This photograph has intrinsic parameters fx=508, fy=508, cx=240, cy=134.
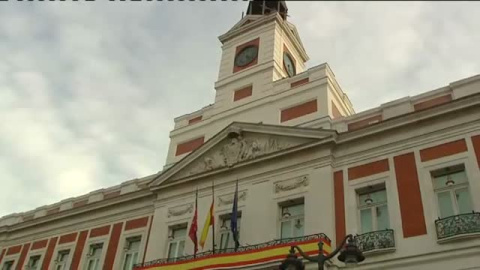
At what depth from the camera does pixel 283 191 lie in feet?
59.9

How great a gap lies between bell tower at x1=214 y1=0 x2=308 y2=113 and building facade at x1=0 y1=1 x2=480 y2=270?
7cm

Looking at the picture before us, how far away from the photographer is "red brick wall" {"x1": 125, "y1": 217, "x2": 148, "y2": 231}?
2188 centimetres

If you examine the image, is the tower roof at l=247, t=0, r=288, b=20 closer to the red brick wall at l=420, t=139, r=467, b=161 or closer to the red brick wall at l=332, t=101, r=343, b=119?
the red brick wall at l=332, t=101, r=343, b=119

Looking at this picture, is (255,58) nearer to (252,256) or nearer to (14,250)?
(252,256)

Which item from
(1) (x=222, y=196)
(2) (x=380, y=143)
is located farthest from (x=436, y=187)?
(1) (x=222, y=196)

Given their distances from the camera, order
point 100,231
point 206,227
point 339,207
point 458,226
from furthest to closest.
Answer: point 100,231
point 206,227
point 339,207
point 458,226

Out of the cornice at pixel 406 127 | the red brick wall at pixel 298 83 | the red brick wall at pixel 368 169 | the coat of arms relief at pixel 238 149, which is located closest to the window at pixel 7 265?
the coat of arms relief at pixel 238 149

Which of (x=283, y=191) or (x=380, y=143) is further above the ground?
(x=380, y=143)

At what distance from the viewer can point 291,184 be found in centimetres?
1825

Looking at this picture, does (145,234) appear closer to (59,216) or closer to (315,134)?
(59,216)

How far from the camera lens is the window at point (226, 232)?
60.7ft

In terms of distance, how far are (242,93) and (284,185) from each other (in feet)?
21.0

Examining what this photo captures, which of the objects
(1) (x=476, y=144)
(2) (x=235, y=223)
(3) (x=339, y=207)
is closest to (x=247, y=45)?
(2) (x=235, y=223)

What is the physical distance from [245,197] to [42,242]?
39.1 ft
